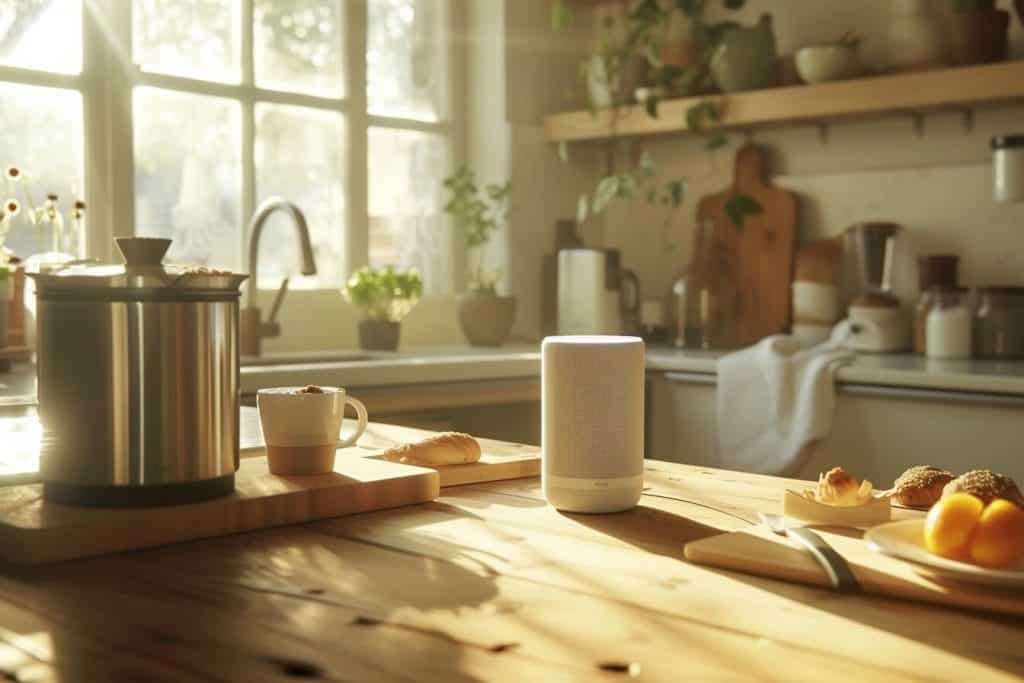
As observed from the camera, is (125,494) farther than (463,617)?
Yes

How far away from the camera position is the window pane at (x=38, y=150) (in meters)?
2.86

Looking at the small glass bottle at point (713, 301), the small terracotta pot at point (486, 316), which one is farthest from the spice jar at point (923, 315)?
the small terracotta pot at point (486, 316)

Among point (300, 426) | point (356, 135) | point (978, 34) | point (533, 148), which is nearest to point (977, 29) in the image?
point (978, 34)

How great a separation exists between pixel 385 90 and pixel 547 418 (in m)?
2.78

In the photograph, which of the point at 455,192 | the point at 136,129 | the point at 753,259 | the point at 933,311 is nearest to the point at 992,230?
the point at 933,311

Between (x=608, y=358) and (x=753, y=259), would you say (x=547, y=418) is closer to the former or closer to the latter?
(x=608, y=358)

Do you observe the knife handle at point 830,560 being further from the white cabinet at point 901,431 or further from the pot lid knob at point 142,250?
the white cabinet at point 901,431

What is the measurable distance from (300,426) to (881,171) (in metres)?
2.61

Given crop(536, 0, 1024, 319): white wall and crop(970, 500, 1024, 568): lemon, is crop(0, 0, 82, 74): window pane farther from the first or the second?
crop(970, 500, 1024, 568): lemon

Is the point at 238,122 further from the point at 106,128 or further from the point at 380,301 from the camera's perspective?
the point at 380,301

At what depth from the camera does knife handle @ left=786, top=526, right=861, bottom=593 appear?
807mm

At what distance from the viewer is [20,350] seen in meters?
2.61

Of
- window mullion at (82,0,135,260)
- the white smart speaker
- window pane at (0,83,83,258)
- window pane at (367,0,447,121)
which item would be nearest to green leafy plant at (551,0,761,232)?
window pane at (367,0,447,121)

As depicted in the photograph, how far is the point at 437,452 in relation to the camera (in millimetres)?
1240
